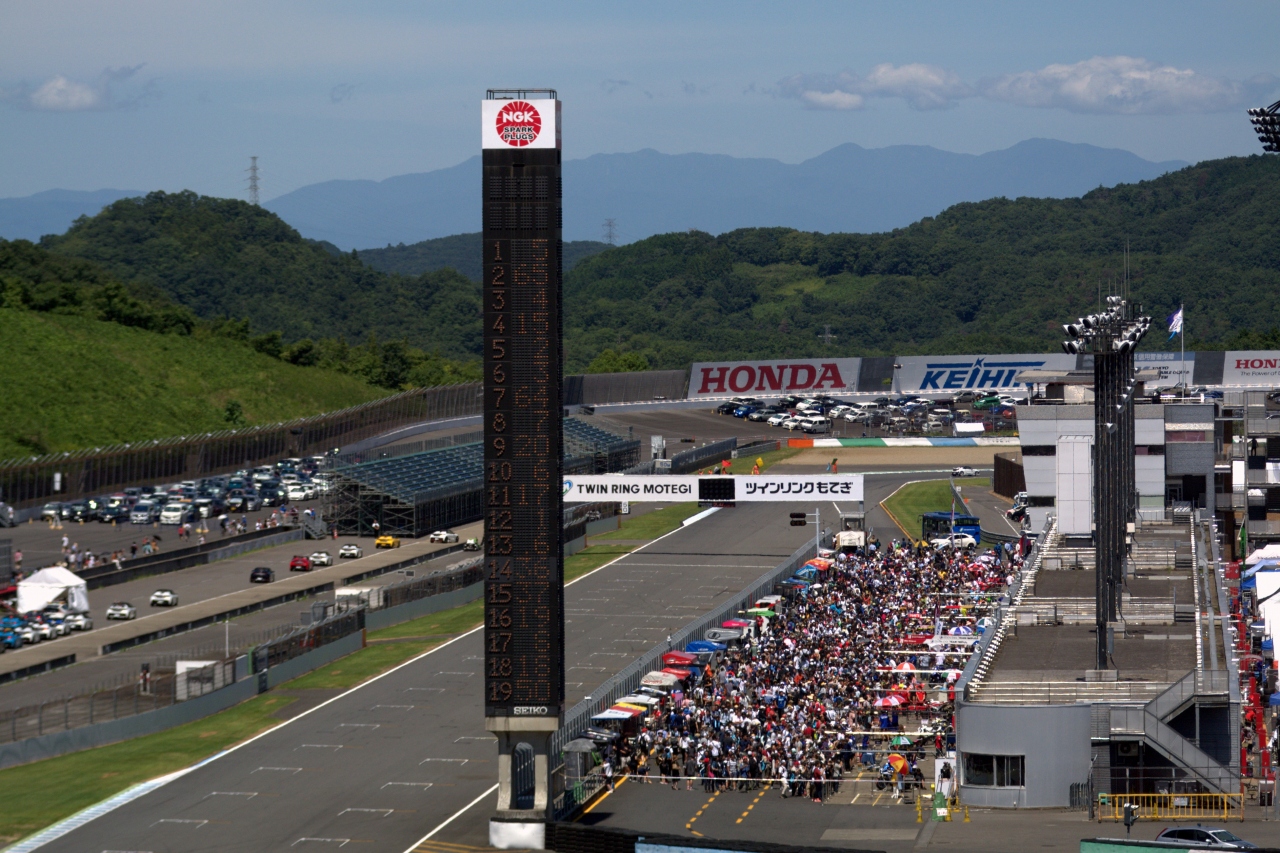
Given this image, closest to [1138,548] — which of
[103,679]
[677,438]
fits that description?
[103,679]

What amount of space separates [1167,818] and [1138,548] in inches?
1416

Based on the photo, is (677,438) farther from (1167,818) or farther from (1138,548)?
(1167,818)

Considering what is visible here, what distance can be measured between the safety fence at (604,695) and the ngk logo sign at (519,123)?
16360mm

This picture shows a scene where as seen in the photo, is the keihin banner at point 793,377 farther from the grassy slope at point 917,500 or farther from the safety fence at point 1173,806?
the safety fence at point 1173,806

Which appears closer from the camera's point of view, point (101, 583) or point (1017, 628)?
point (1017, 628)

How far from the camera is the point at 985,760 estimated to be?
4244 centimetres

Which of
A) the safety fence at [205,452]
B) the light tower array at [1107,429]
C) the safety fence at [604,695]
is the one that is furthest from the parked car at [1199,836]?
the safety fence at [205,452]

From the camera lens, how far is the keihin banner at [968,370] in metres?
169

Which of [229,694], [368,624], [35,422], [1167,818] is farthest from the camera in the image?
[35,422]

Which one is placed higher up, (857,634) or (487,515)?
(487,515)

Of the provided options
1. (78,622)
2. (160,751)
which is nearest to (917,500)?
(78,622)

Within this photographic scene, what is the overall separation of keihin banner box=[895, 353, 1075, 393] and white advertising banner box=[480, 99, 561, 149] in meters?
133

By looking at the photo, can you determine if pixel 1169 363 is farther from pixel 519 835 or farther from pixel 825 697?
pixel 519 835

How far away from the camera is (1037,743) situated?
1642 inches
